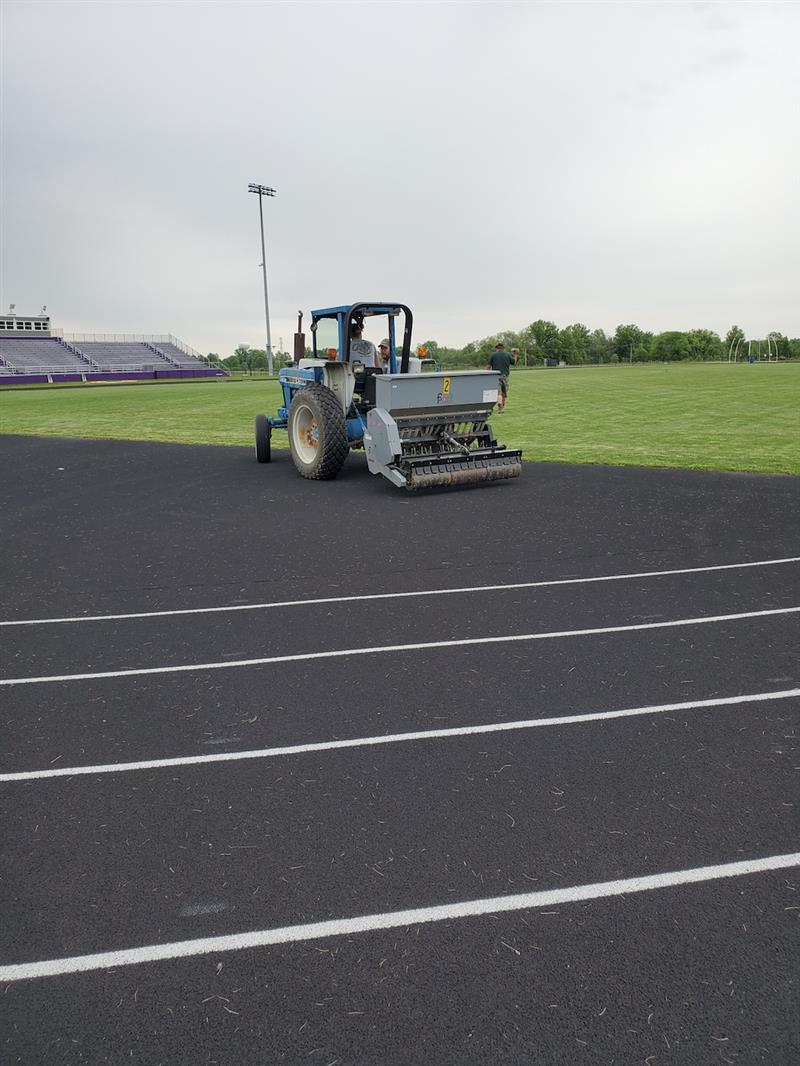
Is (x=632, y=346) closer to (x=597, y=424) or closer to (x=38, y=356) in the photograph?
(x=38, y=356)

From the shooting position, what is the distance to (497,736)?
4.25 meters

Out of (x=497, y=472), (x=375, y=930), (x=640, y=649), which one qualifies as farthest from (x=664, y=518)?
(x=375, y=930)

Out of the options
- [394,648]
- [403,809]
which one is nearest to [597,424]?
[394,648]

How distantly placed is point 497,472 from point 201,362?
8279cm

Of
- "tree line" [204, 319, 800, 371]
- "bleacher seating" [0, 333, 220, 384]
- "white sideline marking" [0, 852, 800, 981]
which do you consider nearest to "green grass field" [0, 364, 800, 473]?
"white sideline marking" [0, 852, 800, 981]

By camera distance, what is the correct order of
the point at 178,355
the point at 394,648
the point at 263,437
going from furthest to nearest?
the point at 178,355, the point at 263,437, the point at 394,648

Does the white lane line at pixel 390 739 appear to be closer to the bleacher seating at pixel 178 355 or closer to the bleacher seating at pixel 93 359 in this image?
the bleacher seating at pixel 93 359

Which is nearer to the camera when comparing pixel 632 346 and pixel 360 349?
pixel 360 349

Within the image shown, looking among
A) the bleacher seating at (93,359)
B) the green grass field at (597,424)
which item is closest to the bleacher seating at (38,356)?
the bleacher seating at (93,359)

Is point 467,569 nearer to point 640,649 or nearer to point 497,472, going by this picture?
point 640,649

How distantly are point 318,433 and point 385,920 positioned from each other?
33.2 ft

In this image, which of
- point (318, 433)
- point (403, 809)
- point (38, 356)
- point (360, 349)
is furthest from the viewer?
point (38, 356)

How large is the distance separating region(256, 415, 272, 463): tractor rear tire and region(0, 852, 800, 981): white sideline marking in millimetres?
12484

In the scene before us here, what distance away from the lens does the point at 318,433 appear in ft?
40.9
